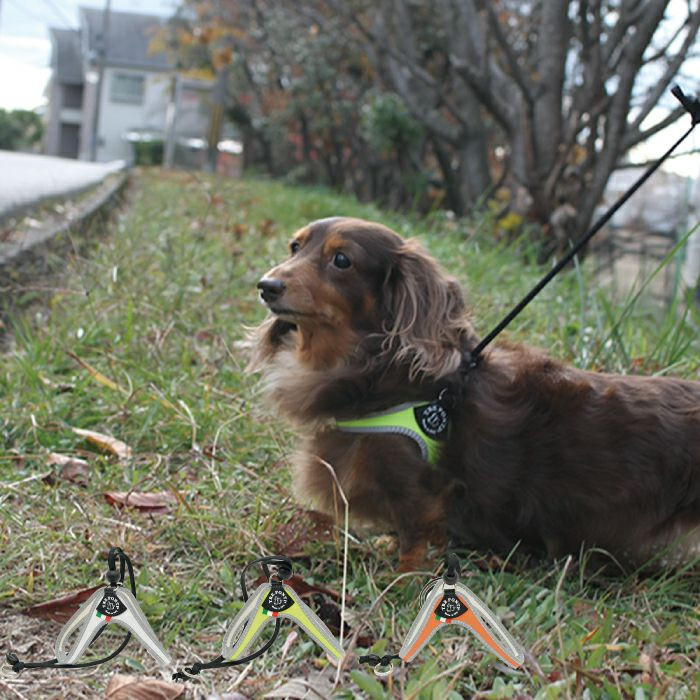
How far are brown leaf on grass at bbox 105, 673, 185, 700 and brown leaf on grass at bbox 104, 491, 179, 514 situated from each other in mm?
835

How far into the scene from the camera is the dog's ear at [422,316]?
2340 mm

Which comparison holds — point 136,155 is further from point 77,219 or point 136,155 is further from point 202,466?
point 202,466

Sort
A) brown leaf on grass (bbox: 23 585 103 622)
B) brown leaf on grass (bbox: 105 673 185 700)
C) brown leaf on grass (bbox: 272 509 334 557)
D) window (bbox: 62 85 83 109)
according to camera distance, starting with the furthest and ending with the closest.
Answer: window (bbox: 62 85 83 109), brown leaf on grass (bbox: 272 509 334 557), brown leaf on grass (bbox: 23 585 103 622), brown leaf on grass (bbox: 105 673 185 700)

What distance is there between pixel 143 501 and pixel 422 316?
0.91m

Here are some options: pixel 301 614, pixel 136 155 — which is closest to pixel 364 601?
pixel 301 614

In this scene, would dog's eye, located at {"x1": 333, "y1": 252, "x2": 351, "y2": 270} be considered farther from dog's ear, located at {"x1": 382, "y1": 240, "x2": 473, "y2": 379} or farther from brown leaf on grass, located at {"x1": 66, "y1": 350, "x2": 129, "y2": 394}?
brown leaf on grass, located at {"x1": 66, "y1": 350, "x2": 129, "y2": 394}

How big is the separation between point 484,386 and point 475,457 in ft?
0.66

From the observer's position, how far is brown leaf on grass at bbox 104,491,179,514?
2357 mm

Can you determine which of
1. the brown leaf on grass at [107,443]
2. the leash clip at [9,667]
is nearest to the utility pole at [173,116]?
the brown leaf on grass at [107,443]

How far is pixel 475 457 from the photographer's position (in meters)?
2.30

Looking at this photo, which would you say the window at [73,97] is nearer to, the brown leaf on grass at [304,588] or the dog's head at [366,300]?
the dog's head at [366,300]

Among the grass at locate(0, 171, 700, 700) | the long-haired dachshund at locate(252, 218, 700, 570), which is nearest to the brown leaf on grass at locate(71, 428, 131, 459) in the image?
the grass at locate(0, 171, 700, 700)

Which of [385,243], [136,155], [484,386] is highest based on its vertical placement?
[385,243]

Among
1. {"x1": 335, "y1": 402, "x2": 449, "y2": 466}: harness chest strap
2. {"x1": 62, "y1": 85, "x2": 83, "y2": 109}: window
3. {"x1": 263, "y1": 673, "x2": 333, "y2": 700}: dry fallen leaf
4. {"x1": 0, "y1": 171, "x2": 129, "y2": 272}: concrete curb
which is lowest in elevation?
{"x1": 62, "y1": 85, "x2": 83, "y2": 109}: window
